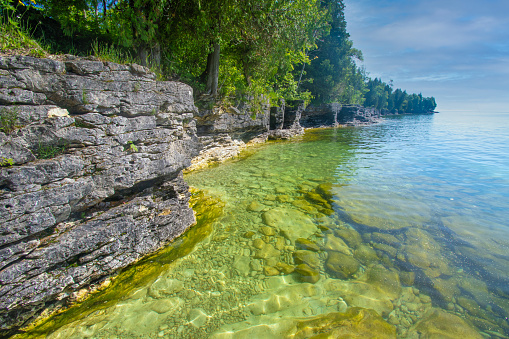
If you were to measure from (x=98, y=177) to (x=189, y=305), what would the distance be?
9.69 feet

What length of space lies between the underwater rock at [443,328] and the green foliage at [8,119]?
6626 mm

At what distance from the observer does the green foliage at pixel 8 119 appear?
3.22 metres

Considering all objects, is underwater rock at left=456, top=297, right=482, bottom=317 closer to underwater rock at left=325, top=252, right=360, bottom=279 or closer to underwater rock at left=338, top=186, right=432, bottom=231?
underwater rock at left=325, top=252, right=360, bottom=279

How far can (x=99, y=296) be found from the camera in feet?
12.7

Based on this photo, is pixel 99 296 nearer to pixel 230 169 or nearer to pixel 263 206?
pixel 263 206

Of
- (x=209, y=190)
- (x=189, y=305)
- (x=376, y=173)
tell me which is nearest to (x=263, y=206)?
(x=209, y=190)

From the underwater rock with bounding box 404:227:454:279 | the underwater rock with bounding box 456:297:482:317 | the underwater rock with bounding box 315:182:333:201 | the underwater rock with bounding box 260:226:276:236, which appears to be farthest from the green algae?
the underwater rock with bounding box 456:297:482:317

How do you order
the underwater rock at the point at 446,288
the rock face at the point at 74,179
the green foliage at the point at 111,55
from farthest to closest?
the green foliage at the point at 111,55 → the underwater rock at the point at 446,288 → the rock face at the point at 74,179

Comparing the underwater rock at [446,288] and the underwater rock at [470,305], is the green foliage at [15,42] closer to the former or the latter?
the underwater rock at [446,288]

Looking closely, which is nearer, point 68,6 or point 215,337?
point 215,337

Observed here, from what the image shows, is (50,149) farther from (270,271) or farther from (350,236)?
(350,236)

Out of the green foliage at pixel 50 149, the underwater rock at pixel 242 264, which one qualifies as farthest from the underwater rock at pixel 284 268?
the green foliage at pixel 50 149

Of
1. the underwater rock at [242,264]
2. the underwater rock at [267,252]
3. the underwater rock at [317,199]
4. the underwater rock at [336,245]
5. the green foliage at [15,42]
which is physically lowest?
the underwater rock at [242,264]

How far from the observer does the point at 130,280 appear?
4.19 m
